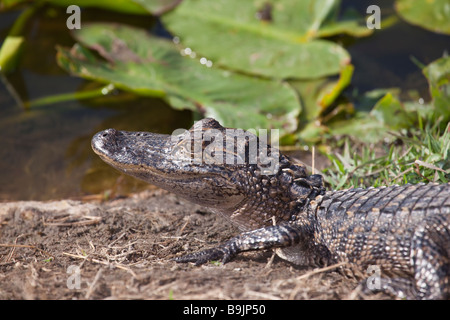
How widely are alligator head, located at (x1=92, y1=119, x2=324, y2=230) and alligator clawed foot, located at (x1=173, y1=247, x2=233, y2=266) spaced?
0.35 meters

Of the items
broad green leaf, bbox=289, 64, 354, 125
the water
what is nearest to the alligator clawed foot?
the water

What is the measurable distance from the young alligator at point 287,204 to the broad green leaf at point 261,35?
247cm

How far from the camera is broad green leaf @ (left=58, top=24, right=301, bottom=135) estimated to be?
5203 millimetres

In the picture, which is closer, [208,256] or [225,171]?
[208,256]

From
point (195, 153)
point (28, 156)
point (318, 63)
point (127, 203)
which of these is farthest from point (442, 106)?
point (28, 156)

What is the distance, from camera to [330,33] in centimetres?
620

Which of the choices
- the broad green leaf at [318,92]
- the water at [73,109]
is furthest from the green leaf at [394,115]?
the water at [73,109]

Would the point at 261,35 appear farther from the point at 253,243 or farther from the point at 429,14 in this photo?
the point at 253,243

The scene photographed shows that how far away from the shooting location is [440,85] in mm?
4742

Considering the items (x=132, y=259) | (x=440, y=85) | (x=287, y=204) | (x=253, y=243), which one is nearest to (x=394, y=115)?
(x=440, y=85)

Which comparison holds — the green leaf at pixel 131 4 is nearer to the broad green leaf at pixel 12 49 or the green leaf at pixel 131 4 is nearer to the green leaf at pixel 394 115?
the broad green leaf at pixel 12 49

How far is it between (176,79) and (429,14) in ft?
11.0

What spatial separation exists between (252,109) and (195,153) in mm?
2064
